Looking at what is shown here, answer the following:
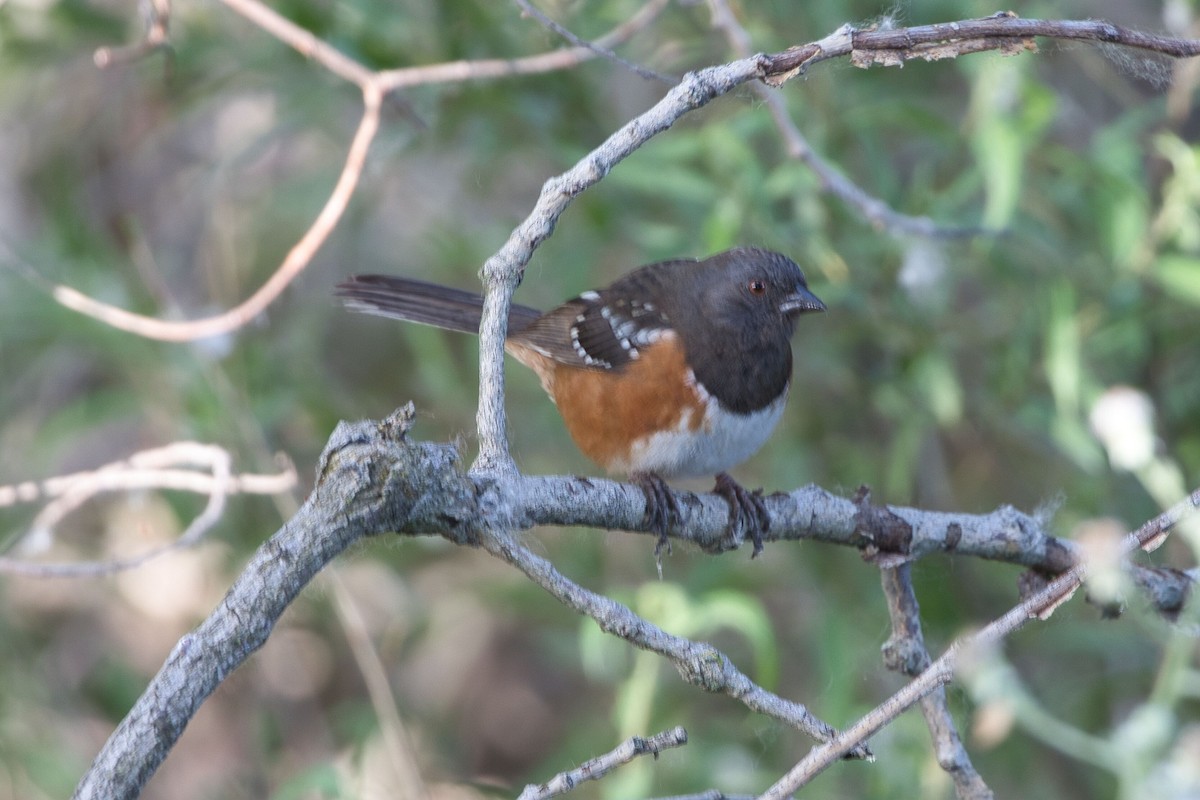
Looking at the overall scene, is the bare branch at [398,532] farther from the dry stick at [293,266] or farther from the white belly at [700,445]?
→ the dry stick at [293,266]

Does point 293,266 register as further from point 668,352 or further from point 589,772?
point 589,772

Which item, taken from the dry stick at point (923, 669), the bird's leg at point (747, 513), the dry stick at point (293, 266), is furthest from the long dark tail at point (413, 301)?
the dry stick at point (923, 669)

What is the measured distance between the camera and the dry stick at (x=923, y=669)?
1.84 meters

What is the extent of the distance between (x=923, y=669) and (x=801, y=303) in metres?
1.29

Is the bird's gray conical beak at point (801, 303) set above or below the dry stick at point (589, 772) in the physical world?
above

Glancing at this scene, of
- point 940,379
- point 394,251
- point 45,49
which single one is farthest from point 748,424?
point 394,251

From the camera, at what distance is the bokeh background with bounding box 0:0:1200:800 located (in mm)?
3385

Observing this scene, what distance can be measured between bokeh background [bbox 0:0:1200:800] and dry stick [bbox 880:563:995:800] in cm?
76

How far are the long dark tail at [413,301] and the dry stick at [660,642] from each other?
205 cm

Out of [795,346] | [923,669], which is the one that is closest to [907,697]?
[923,669]

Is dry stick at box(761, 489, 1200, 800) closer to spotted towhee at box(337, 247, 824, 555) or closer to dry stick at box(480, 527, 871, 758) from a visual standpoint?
dry stick at box(480, 527, 871, 758)

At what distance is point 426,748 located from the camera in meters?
4.30

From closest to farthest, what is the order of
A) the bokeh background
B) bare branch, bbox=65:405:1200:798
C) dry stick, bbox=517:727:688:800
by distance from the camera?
bare branch, bbox=65:405:1200:798
dry stick, bbox=517:727:688:800
the bokeh background

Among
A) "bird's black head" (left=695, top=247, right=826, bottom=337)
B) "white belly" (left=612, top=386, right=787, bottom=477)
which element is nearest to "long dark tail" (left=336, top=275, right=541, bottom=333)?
"bird's black head" (left=695, top=247, right=826, bottom=337)
